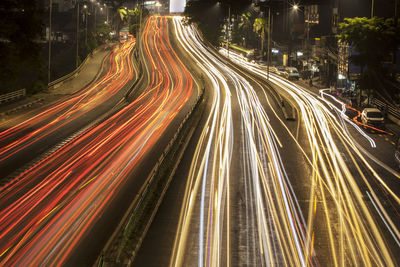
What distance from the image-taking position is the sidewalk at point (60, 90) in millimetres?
40312

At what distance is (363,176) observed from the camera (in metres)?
27.2

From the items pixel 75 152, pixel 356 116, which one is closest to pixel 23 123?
pixel 75 152

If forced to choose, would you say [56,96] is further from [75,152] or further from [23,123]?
[75,152]

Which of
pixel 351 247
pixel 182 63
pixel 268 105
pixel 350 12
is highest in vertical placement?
pixel 350 12

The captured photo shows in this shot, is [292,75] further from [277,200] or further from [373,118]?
[277,200]

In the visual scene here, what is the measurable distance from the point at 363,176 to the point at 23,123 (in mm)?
24525

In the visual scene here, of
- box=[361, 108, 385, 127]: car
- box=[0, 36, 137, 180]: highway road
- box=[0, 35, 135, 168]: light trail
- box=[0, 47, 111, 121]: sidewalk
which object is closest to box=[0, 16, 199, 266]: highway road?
box=[0, 36, 137, 180]: highway road

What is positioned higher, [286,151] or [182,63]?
[182,63]

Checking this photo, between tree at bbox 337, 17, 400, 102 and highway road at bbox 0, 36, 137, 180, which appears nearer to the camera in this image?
highway road at bbox 0, 36, 137, 180

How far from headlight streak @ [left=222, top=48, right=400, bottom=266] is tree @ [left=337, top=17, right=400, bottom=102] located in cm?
791

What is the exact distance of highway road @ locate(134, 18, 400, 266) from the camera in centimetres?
1694

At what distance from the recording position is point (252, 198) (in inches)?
894

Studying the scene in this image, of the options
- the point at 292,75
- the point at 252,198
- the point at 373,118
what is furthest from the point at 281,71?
the point at 252,198

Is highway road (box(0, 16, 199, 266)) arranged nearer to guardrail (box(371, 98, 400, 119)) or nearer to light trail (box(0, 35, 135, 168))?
light trail (box(0, 35, 135, 168))
